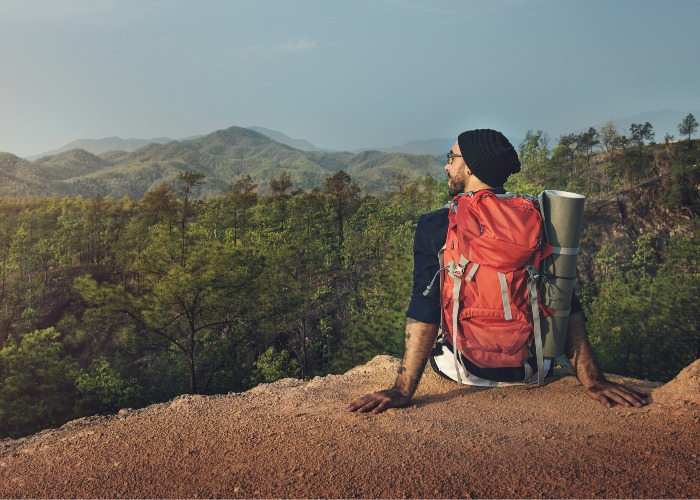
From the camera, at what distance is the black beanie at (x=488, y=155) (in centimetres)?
408

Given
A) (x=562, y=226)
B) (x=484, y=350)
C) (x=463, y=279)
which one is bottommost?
(x=484, y=350)

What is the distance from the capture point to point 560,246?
3932mm

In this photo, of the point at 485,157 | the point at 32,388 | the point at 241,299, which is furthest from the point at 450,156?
the point at 32,388

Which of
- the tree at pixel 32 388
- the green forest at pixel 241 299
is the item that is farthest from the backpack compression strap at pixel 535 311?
the tree at pixel 32 388

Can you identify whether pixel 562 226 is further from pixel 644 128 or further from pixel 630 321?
pixel 644 128

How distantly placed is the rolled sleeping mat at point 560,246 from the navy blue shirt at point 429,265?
44 centimetres

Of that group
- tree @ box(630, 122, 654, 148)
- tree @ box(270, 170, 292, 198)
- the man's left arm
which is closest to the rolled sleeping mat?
the man's left arm

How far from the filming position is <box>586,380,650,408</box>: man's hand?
4148 mm

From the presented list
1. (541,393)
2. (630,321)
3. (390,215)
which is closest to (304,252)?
(390,215)

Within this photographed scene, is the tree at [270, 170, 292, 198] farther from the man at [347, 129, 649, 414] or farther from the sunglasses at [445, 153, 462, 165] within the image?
the man at [347, 129, 649, 414]

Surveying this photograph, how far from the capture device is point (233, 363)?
32938mm

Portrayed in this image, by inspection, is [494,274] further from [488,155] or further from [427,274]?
[488,155]

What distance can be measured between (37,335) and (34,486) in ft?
95.9

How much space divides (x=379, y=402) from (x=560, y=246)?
181cm
